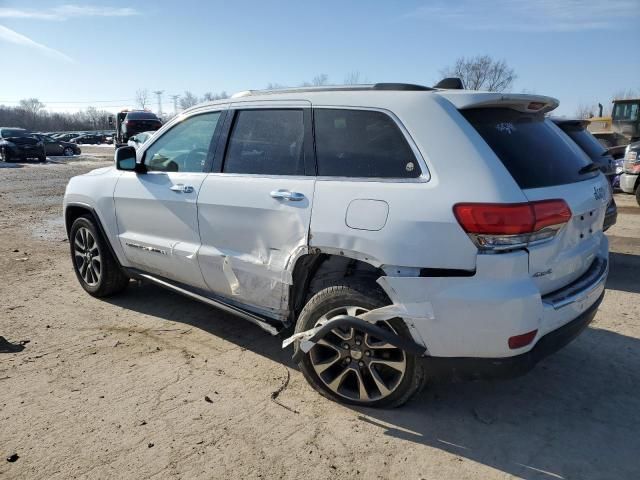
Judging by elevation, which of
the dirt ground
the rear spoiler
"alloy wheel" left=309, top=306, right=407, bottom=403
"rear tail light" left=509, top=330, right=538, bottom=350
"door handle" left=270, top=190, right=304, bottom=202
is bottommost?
the dirt ground

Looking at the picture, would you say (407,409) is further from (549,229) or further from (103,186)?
(103,186)

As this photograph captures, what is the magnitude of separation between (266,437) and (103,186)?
2939 mm

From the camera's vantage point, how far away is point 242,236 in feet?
11.3

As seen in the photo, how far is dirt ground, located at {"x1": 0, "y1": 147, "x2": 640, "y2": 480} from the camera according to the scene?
2600 millimetres

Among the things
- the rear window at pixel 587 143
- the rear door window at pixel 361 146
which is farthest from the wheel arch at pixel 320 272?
the rear window at pixel 587 143

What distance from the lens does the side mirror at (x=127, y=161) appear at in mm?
4309

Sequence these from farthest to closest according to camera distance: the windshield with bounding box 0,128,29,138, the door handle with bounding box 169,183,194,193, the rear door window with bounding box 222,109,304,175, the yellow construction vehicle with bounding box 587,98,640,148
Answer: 1. the windshield with bounding box 0,128,29,138
2. the yellow construction vehicle with bounding box 587,98,640,148
3. the door handle with bounding box 169,183,194,193
4. the rear door window with bounding box 222,109,304,175

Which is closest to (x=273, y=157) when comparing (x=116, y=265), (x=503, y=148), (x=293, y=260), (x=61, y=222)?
(x=293, y=260)

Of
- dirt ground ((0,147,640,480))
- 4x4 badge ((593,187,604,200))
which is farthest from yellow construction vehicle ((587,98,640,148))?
4x4 badge ((593,187,604,200))

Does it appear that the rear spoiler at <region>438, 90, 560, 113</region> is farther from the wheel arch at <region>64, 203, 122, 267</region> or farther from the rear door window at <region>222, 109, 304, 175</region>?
the wheel arch at <region>64, 203, 122, 267</region>

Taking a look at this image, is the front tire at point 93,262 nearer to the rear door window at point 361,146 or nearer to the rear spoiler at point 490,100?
the rear door window at point 361,146

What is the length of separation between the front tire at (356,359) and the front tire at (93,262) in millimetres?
2559

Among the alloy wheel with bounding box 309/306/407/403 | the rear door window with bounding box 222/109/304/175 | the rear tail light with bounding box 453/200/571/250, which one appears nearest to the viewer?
the rear tail light with bounding box 453/200/571/250

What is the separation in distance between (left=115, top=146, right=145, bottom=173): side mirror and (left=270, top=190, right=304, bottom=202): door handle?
65.3 inches
